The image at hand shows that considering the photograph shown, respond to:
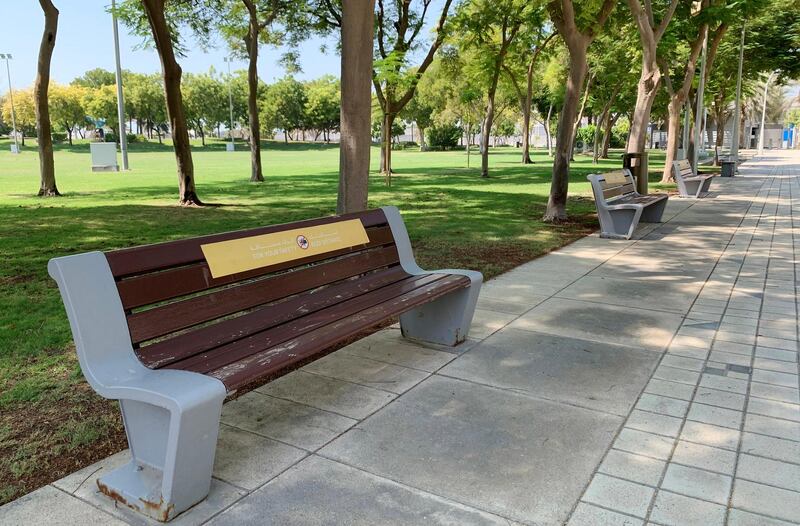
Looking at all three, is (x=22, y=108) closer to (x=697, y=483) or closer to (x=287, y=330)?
(x=287, y=330)

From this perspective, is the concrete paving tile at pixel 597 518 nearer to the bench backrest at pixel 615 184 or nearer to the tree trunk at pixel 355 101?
the tree trunk at pixel 355 101

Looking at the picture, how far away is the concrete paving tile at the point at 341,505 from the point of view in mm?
2596

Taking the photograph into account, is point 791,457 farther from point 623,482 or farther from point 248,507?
point 248,507

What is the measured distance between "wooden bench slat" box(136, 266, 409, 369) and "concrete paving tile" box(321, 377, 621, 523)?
0.77 meters

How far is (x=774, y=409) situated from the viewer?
145 inches

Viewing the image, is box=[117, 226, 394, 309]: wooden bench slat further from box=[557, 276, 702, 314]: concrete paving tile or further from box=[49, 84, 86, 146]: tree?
box=[49, 84, 86, 146]: tree

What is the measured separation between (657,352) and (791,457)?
159 cm

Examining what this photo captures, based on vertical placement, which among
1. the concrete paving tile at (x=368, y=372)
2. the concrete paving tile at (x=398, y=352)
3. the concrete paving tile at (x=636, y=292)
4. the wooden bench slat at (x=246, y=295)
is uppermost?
the wooden bench slat at (x=246, y=295)

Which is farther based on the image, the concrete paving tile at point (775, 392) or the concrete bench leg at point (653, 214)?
the concrete bench leg at point (653, 214)

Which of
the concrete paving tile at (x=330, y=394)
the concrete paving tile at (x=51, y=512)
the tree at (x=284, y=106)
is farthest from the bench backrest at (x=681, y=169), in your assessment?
the tree at (x=284, y=106)

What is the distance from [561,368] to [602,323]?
1.27 metres

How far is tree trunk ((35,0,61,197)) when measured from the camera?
51.2 feet

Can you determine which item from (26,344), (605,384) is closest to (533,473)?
(605,384)

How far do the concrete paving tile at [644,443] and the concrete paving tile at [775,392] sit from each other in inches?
40.0
